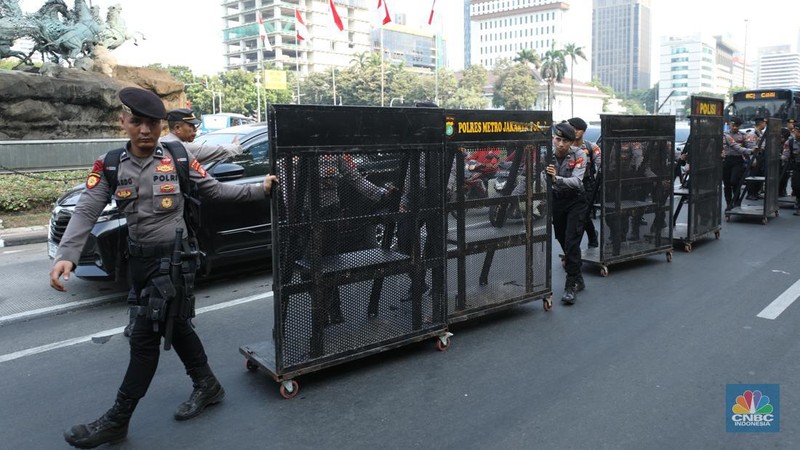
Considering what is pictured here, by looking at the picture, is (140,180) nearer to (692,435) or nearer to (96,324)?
(96,324)

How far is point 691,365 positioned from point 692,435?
42.8 inches

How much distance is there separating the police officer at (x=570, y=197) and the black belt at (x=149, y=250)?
3.88 meters

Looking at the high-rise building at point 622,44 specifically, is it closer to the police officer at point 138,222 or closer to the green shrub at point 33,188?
the green shrub at point 33,188

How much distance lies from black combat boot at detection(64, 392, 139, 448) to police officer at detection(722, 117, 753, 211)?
1092 centimetres

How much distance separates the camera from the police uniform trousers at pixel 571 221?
6.20 metres

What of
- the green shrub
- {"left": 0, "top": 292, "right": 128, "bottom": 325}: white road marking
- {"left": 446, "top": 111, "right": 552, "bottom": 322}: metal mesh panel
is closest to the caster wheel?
{"left": 446, "top": 111, "right": 552, "bottom": 322}: metal mesh panel

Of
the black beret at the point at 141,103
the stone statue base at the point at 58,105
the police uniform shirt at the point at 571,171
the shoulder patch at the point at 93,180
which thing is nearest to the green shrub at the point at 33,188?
the stone statue base at the point at 58,105

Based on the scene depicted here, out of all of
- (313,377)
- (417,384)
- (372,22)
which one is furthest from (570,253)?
(372,22)

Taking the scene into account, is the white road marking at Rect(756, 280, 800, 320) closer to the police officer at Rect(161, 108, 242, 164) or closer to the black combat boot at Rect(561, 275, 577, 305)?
the black combat boot at Rect(561, 275, 577, 305)

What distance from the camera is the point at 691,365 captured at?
14.3 feet

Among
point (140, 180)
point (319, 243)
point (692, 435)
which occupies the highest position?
point (140, 180)

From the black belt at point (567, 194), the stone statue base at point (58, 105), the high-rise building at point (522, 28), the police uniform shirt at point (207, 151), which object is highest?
the high-rise building at point (522, 28)

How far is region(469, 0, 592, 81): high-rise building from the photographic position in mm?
140750

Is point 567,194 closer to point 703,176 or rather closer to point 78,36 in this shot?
point 703,176
